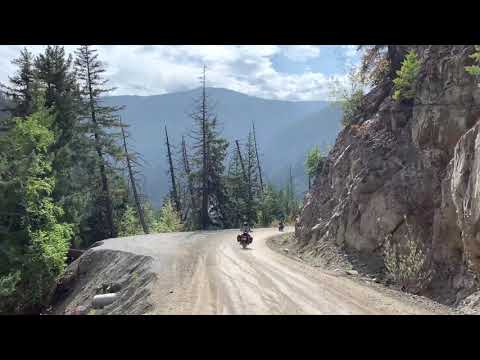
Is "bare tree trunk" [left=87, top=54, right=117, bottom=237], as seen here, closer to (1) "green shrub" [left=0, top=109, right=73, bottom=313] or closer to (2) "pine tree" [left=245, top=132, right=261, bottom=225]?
(1) "green shrub" [left=0, top=109, right=73, bottom=313]

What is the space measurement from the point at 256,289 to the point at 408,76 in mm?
12124

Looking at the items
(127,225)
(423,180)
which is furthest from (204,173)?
(423,180)

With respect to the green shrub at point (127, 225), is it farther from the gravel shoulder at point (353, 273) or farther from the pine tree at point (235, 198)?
the gravel shoulder at point (353, 273)

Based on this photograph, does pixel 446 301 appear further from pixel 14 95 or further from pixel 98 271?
pixel 14 95

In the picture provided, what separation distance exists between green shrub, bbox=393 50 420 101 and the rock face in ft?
1.02

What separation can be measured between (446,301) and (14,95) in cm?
3101

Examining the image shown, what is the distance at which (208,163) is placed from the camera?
4309cm

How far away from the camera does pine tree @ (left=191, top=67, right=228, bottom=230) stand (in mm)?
42250

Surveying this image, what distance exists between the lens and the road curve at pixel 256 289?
8.36 m

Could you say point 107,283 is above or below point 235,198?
above

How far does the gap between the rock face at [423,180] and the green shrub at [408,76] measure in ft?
1.02

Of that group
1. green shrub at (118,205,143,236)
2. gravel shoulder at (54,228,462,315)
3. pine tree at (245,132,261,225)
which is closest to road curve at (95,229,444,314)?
gravel shoulder at (54,228,462,315)

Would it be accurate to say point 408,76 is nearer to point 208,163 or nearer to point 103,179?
point 103,179
